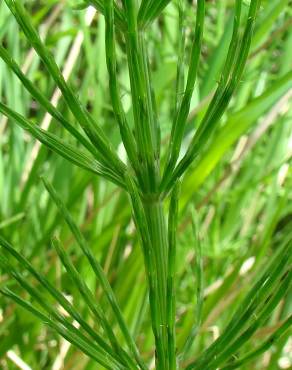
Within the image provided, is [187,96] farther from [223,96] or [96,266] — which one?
[96,266]

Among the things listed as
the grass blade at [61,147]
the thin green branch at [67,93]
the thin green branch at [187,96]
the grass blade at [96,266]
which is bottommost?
the grass blade at [96,266]

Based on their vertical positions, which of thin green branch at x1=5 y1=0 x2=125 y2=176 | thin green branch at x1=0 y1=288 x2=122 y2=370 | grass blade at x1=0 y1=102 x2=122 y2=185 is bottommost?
thin green branch at x1=0 y1=288 x2=122 y2=370

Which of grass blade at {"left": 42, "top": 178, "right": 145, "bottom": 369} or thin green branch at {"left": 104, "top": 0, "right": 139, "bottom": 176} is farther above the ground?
thin green branch at {"left": 104, "top": 0, "right": 139, "bottom": 176}

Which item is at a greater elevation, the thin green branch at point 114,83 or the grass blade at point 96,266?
the thin green branch at point 114,83

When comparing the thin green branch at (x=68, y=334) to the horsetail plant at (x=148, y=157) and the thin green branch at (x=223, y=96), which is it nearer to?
the horsetail plant at (x=148, y=157)

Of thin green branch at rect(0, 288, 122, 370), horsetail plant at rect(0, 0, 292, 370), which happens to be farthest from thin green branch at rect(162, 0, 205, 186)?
thin green branch at rect(0, 288, 122, 370)

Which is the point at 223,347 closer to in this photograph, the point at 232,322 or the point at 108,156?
the point at 232,322

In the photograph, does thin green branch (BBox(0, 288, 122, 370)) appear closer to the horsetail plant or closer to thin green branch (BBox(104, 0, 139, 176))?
the horsetail plant

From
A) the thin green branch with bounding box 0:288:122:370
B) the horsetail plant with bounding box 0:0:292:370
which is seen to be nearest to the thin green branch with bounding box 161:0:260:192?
the horsetail plant with bounding box 0:0:292:370

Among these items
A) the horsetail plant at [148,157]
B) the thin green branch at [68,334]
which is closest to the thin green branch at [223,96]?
the horsetail plant at [148,157]

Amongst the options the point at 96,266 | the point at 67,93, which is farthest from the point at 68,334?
the point at 67,93

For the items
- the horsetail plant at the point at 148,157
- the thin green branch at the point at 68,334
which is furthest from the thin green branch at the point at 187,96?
the thin green branch at the point at 68,334
